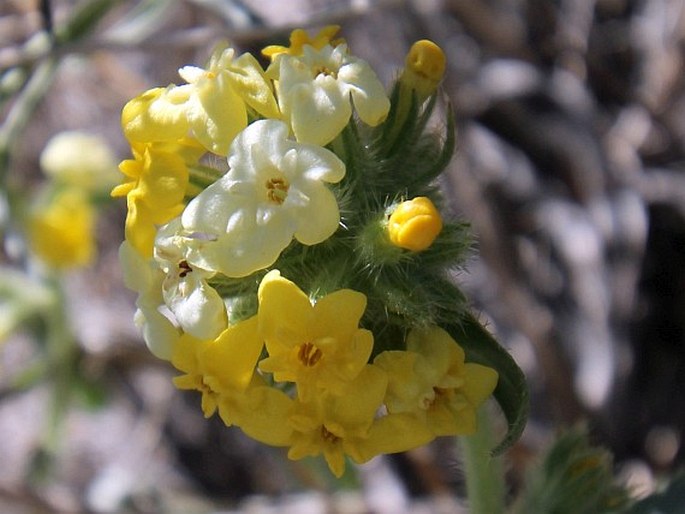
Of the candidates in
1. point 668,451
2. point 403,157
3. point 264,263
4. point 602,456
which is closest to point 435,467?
point 668,451

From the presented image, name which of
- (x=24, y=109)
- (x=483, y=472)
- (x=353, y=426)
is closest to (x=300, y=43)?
(x=353, y=426)

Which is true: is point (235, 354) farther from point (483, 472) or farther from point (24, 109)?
point (24, 109)

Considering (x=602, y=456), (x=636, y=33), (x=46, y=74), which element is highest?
(x=46, y=74)

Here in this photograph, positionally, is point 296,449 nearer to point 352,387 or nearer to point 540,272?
point 352,387

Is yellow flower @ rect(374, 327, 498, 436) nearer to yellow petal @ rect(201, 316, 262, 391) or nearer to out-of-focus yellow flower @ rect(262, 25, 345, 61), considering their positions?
yellow petal @ rect(201, 316, 262, 391)

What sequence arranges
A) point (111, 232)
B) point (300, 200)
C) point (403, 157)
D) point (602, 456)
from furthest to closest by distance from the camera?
point (111, 232) < point (602, 456) < point (403, 157) < point (300, 200)

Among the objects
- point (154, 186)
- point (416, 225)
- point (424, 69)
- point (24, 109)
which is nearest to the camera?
point (416, 225)

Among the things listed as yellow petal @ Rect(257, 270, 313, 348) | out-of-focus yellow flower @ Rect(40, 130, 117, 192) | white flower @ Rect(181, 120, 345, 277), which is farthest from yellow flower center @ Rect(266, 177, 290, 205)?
out-of-focus yellow flower @ Rect(40, 130, 117, 192)
